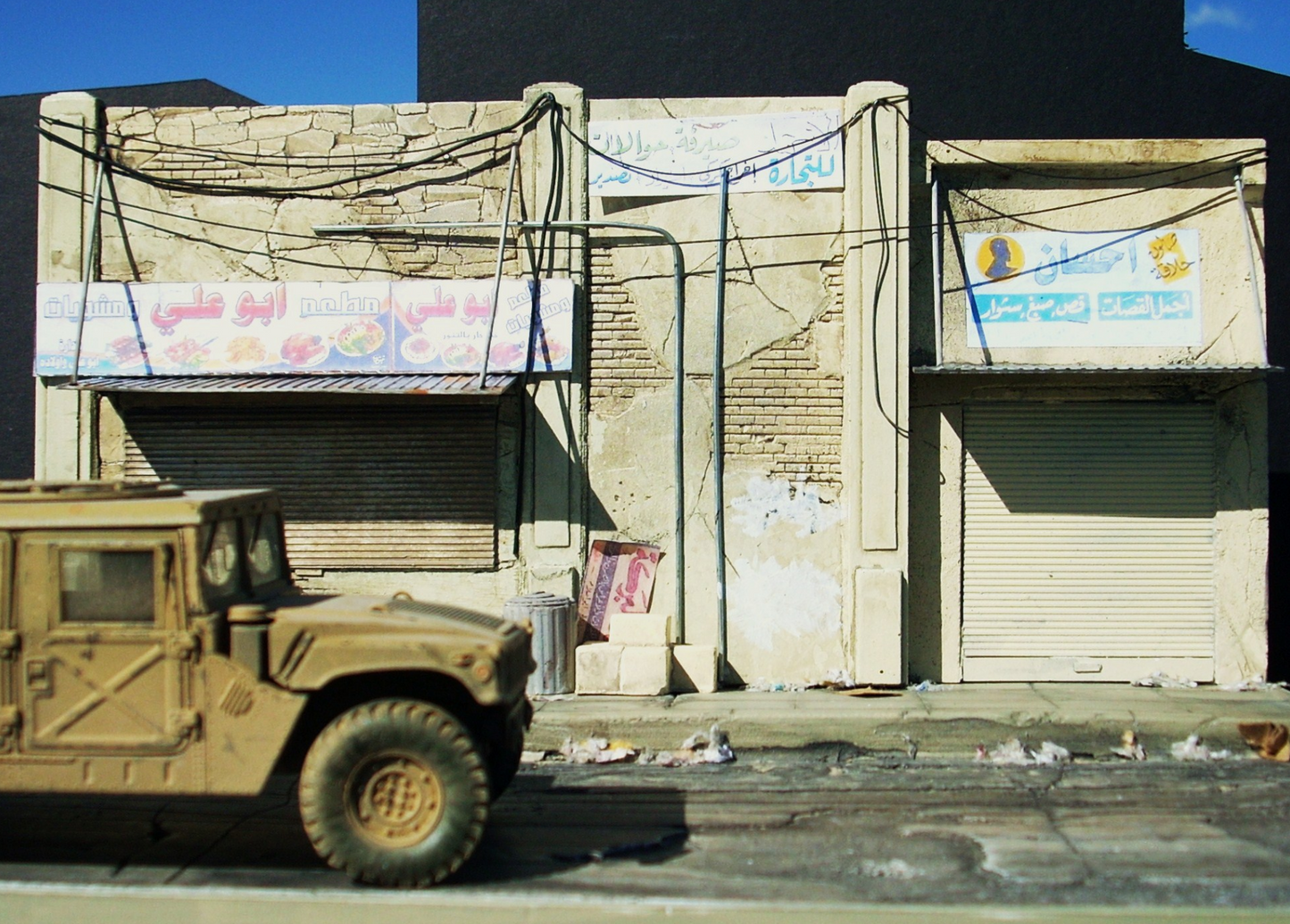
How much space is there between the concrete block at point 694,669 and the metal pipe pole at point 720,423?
13.1 inches

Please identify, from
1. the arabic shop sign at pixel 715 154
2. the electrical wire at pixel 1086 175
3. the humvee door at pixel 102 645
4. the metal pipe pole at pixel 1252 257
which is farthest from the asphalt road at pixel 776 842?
the electrical wire at pixel 1086 175

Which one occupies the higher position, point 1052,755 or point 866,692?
point 866,692

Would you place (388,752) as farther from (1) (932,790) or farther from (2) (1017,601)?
(2) (1017,601)

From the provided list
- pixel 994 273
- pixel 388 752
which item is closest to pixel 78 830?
pixel 388 752

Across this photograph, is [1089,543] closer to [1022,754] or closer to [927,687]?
[927,687]

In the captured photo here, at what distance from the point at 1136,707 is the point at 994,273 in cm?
380

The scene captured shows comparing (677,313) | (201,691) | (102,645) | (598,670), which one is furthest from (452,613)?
(677,313)

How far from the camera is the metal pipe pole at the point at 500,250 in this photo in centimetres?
880

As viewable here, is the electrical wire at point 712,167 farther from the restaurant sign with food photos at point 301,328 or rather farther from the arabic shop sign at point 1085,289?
the arabic shop sign at point 1085,289

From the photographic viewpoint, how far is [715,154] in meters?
9.32

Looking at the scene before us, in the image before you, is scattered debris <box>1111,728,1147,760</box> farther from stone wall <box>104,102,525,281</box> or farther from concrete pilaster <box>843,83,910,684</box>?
stone wall <box>104,102,525,281</box>

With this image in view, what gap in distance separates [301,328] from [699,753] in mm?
4887

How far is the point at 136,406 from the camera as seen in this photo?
930cm

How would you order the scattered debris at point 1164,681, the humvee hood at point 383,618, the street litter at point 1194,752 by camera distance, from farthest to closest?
the scattered debris at point 1164,681 < the street litter at point 1194,752 < the humvee hood at point 383,618
